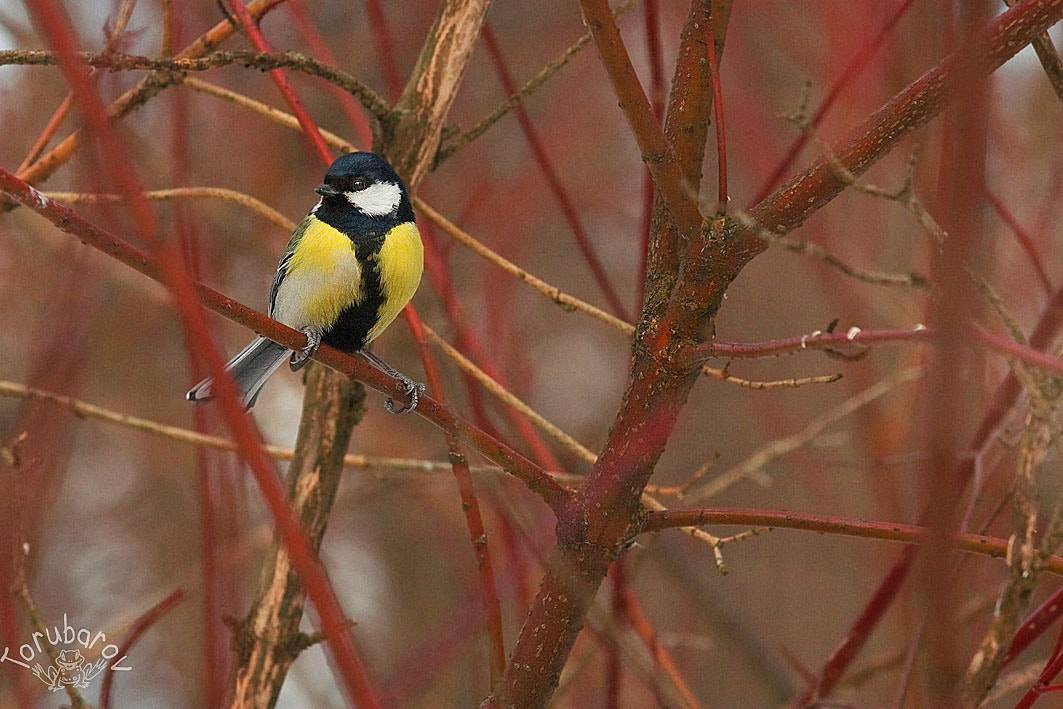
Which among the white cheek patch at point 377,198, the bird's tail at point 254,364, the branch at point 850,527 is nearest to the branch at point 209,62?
the white cheek patch at point 377,198

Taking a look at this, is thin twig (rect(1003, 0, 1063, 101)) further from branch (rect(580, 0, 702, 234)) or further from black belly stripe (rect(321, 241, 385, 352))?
black belly stripe (rect(321, 241, 385, 352))

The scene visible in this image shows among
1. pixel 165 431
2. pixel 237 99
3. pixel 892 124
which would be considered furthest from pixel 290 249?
pixel 892 124

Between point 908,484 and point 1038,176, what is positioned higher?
point 1038,176

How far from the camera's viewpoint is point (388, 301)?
2273 millimetres

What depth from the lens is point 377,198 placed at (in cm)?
229

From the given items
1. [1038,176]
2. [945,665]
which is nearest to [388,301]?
[945,665]

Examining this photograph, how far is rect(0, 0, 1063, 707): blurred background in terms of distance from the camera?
375cm

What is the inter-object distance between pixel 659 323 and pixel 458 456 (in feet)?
1.90

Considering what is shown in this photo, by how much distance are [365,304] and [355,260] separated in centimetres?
11

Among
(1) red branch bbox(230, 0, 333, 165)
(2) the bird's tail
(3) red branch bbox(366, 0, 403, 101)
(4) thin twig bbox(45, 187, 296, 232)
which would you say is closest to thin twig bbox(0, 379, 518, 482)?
(2) the bird's tail

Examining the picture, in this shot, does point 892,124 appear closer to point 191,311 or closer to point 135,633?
point 191,311

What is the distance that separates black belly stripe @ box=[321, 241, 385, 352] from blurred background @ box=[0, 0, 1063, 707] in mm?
906

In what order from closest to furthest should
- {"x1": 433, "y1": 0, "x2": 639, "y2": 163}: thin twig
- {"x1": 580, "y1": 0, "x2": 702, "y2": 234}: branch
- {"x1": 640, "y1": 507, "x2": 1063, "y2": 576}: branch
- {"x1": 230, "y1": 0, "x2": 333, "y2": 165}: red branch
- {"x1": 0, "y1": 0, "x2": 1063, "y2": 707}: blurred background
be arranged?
1. {"x1": 580, "y1": 0, "x2": 702, "y2": 234}: branch
2. {"x1": 640, "y1": 507, "x2": 1063, "y2": 576}: branch
3. {"x1": 230, "y1": 0, "x2": 333, "y2": 165}: red branch
4. {"x1": 433, "y1": 0, "x2": 639, "y2": 163}: thin twig
5. {"x1": 0, "y1": 0, "x2": 1063, "y2": 707}: blurred background

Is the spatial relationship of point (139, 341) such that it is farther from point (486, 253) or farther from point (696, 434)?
point (486, 253)
